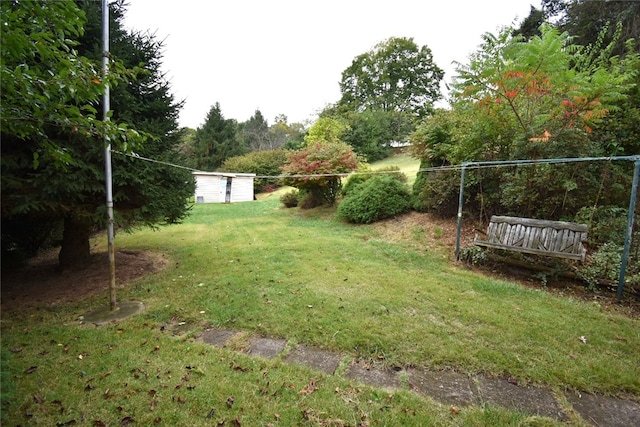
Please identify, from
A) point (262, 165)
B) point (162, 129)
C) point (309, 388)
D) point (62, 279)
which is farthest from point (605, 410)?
point (262, 165)

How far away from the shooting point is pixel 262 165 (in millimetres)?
22078

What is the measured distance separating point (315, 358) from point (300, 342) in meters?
0.30

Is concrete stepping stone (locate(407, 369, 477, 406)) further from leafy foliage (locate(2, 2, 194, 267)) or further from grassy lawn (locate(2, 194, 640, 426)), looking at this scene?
leafy foliage (locate(2, 2, 194, 267))

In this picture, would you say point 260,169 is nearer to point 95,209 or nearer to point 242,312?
point 95,209

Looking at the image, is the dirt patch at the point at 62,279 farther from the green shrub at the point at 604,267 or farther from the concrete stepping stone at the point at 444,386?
the green shrub at the point at 604,267

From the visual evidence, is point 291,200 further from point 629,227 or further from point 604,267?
point 629,227

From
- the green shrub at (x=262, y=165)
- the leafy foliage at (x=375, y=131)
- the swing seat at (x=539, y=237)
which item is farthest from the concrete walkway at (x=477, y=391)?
the leafy foliage at (x=375, y=131)

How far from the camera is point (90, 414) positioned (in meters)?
1.82

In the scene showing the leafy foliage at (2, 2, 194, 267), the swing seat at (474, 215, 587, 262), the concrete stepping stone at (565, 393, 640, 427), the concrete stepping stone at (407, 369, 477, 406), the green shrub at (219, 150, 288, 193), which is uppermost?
the green shrub at (219, 150, 288, 193)

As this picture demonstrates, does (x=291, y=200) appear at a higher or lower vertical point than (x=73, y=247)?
higher

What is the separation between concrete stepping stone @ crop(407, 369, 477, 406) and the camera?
2002mm

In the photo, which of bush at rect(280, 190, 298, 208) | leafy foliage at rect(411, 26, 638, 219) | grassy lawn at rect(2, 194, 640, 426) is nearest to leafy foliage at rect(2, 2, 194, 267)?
grassy lawn at rect(2, 194, 640, 426)

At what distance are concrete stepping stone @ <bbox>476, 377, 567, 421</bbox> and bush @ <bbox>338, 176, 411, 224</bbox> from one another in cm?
623

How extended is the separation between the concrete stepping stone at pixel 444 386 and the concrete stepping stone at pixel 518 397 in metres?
0.09
